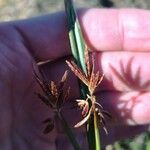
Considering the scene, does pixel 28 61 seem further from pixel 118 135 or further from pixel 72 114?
pixel 118 135

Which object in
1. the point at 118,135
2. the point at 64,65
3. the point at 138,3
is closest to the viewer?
the point at 64,65

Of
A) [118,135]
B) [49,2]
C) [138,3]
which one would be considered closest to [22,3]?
[49,2]

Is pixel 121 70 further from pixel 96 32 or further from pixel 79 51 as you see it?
pixel 79 51

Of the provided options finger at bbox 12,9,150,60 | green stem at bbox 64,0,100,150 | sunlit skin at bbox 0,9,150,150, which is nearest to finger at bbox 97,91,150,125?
sunlit skin at bbox 0,9,150,150

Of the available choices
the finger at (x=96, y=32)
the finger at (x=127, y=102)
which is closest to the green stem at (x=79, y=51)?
the finger at (x=96, y=32)

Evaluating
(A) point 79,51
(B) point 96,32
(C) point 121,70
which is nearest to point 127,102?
(C) point 121,70

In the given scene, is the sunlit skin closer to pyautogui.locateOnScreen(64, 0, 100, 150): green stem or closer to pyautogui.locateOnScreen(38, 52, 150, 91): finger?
pyautogui.locateOnScreen(38, 52, 150, 91): finger
